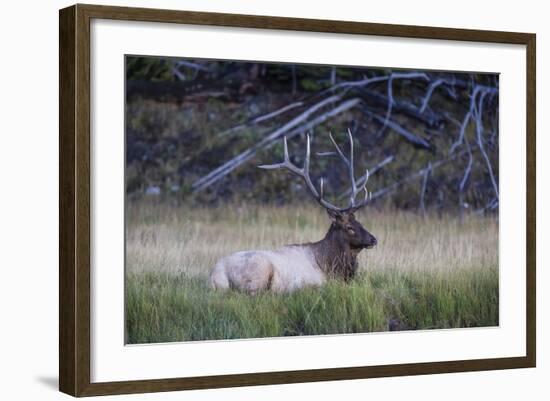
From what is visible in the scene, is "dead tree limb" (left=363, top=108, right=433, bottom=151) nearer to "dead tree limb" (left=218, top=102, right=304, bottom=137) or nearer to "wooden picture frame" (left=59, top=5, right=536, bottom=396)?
"dead tree limb" (left=218, top=102, right=304, bottom=137)

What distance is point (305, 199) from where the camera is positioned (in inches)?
339

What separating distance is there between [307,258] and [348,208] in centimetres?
40

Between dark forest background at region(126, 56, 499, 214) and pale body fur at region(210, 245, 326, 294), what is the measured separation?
0.31 m

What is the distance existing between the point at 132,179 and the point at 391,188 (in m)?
1.63

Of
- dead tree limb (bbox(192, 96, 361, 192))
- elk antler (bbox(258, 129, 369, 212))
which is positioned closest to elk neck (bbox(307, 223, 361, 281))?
elk antler (bbox(258, 129, 369, 212))

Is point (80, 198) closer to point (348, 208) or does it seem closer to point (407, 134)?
point (348, 208)

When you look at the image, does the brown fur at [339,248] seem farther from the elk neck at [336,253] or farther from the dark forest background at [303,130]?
the dark forest background at [303,130]

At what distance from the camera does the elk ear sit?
8648 millimetres

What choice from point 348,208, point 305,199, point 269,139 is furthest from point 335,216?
point 269,139

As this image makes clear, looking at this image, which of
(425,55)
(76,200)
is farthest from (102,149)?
(425,55)

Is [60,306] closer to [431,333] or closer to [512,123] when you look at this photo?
[431,333]

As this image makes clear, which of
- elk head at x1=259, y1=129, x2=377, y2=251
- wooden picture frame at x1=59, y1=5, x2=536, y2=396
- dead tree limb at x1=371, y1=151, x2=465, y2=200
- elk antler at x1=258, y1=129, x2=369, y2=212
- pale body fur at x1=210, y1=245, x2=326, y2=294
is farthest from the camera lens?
dead tree limb at x1=371, y1=151, x2=465, y2=200

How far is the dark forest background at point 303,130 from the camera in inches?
321

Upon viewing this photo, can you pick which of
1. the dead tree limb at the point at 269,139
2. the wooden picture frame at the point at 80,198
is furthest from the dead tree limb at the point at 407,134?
the wooden picture frame at the point at 80,198
